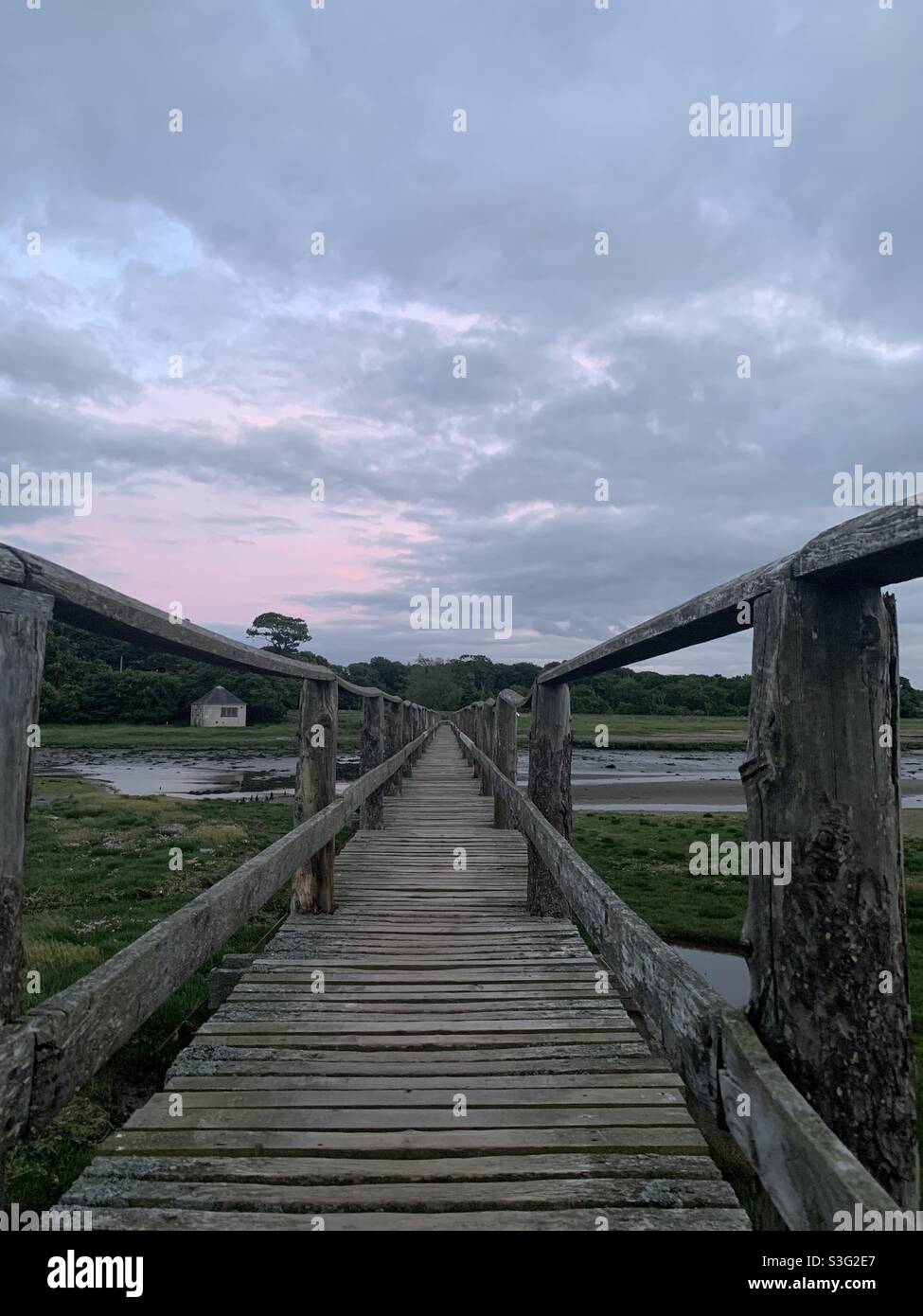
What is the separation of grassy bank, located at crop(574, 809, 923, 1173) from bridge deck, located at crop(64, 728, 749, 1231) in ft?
8.87

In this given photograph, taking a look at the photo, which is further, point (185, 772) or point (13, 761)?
point (185, 772)

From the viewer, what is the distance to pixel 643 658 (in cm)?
347

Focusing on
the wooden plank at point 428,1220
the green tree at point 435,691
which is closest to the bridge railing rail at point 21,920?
the wooden plank at point 428,1220

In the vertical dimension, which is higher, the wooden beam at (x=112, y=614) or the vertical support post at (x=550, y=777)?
the wooden beam at (x=112, y=614)

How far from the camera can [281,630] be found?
119 meters

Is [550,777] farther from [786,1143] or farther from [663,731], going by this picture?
[663,731]

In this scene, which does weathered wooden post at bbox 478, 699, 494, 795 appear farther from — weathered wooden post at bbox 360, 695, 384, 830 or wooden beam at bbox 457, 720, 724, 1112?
wooden beam at bbox 457, 720, 724, 1112

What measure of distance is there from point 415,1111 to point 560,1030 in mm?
998

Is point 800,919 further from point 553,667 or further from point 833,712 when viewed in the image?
point 553,667

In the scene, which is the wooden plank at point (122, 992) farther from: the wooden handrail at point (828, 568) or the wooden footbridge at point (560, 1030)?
the wooden handrail at point (828, 568)

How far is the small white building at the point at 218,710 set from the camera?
76562mm

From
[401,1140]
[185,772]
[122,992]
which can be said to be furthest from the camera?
[185,772]

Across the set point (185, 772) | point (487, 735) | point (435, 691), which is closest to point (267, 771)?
point (185, 772)

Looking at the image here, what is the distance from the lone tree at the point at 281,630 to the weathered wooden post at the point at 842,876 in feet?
375
